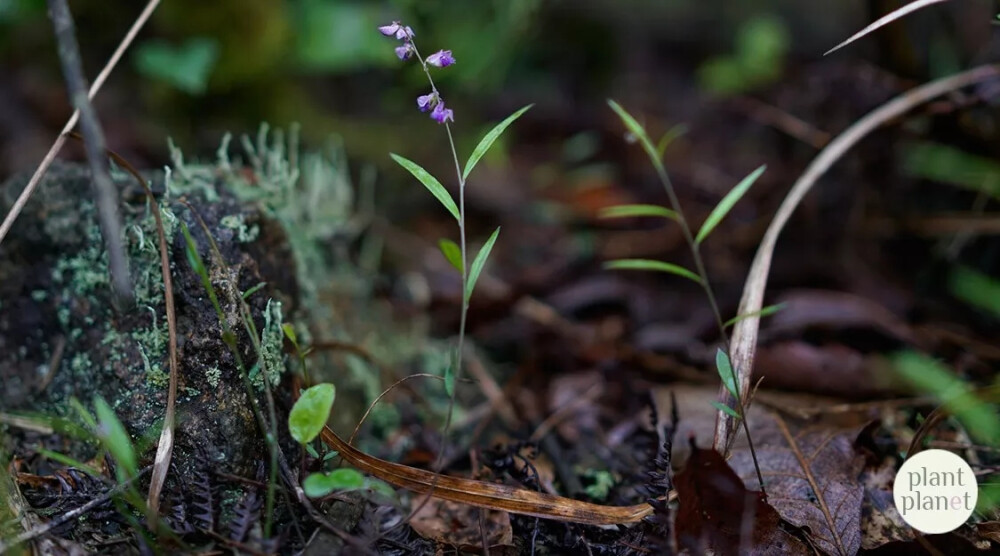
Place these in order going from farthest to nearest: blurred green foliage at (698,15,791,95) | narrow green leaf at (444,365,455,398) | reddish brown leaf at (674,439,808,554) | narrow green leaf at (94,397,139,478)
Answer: blurred green foliage at (698,15,791,95) < narrow green leaf at (444,365,455,398) < reddish brown leaf at (674,439,808,554) < narrow green leaf at (94,397,139,478)

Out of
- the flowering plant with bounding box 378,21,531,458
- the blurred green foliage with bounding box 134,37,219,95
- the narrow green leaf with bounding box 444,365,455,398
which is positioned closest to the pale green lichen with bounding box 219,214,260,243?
the flowering plant with bounding box 378,21,531,458

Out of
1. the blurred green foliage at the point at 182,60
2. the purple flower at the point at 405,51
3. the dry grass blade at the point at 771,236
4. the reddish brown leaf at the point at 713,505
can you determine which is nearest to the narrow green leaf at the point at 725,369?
the dry grass blade at the point at 771,236

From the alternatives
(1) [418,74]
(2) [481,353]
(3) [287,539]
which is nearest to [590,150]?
(1) [418,74]

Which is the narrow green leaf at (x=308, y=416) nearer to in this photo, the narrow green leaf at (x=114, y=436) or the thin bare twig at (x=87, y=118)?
the narrow green leaf at (x=114, y=436)

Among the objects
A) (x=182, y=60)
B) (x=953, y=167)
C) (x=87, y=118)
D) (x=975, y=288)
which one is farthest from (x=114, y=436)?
(x=953, y=167)

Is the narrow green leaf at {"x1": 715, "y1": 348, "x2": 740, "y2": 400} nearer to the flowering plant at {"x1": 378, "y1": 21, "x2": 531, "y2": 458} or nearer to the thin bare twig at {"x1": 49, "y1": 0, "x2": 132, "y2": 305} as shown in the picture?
the flowering plant at {"x1": 378, "y1": 21, "x2": 531, "y2": 458}
